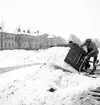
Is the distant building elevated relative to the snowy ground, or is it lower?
lower

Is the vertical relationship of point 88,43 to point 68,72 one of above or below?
above

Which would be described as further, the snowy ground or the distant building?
the distant building

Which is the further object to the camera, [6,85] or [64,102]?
[6,85]

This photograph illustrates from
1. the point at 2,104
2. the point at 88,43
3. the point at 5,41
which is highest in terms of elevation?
the point at 88,43

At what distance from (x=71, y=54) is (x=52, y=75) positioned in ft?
7.21

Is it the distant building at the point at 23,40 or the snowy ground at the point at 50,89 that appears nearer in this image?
the snowy ground at the point at 50,89

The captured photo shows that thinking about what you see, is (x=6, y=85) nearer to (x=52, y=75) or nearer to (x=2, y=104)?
(x=2, y=104)

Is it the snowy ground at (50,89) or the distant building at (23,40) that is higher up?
the snowy ground at (50,89)

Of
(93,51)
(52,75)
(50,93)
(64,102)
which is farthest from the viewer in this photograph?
(93,51)

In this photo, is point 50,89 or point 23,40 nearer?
point 50,89

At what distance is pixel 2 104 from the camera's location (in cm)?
682

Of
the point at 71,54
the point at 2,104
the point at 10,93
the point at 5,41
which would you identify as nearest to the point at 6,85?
the point at 10,93

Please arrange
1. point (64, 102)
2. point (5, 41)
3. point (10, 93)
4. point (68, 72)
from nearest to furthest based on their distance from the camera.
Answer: point (64, 102), point (10, 93), point (68, 72), point (5, 41)

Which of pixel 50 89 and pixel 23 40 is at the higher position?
pixel 50 89
